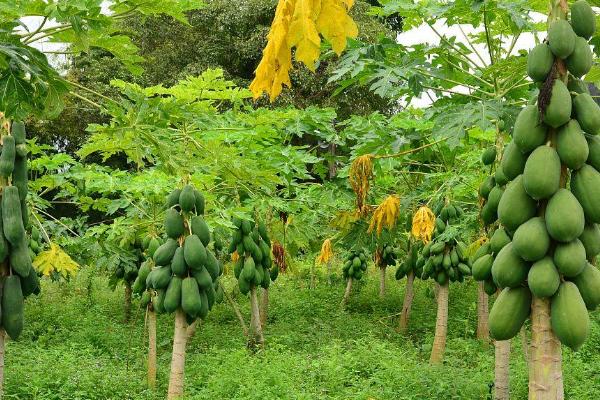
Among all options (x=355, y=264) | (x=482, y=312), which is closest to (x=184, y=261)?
(x=482, y=312)

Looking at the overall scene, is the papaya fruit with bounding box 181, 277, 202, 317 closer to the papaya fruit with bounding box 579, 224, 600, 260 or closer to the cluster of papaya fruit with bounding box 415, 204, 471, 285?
the papaya fruit with bounding box 579, 224, 600, 260

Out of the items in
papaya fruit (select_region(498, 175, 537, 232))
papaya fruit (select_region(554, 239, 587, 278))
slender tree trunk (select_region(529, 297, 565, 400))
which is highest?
papaya fruit (select_region(498, 175, 537, 232))

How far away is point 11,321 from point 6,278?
22 centimetres

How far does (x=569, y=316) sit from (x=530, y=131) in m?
0.48

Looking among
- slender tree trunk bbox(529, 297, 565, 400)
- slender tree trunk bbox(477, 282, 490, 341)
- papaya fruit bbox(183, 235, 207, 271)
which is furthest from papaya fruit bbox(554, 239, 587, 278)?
slender tree trunk bbox(477, 282, 490, 341)

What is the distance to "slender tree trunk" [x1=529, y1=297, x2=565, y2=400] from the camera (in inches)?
65.1

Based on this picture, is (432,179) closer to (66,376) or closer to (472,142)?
(472,142)

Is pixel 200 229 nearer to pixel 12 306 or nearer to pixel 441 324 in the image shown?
pixel 12 306

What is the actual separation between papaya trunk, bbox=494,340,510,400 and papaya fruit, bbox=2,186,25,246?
9.86ft

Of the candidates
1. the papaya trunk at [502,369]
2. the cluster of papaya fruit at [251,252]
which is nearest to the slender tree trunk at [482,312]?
the cluster of papaya fruit at [251,252]

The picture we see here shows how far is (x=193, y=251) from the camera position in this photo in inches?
158

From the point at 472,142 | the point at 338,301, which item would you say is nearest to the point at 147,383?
the point at 472,142

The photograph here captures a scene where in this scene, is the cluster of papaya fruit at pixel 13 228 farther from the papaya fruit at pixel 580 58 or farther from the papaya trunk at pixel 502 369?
the papaya trunk at pixel 502 369

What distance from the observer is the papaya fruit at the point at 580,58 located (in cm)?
174
